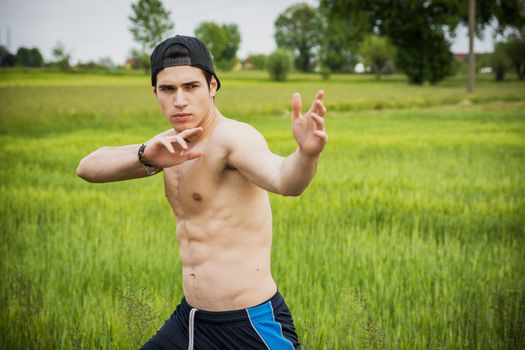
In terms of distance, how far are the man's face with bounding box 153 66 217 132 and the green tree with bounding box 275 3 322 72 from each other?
86.5 metres

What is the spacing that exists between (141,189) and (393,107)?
61.0 ft

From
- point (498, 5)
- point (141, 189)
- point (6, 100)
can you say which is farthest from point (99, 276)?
point (498, 5)

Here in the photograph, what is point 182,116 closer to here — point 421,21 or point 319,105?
point 319,105

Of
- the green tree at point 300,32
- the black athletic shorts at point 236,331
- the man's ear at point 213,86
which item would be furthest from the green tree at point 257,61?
the black athletic shorts at point 236,331

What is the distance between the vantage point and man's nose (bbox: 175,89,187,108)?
74.0 inches

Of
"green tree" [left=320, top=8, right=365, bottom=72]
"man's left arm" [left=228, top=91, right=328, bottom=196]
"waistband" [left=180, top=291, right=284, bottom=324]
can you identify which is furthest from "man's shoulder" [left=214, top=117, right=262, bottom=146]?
"green tree" [left=320, top=8, right=365, bottom=72]

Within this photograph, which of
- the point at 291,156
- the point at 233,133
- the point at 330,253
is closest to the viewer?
the point at 291,156

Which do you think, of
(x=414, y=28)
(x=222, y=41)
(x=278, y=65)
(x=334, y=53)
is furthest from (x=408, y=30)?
(x=334, y=53)

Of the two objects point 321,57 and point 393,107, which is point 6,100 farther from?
point 321,57

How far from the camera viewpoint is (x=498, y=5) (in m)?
41.4

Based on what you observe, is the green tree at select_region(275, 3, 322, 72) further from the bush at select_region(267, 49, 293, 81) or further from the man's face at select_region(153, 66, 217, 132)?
the man's face at select_region(153, 66, 217, 132)

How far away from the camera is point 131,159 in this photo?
193 cm

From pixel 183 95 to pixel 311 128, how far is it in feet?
1.85

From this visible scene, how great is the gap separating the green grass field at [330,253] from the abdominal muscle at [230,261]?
0.71m
